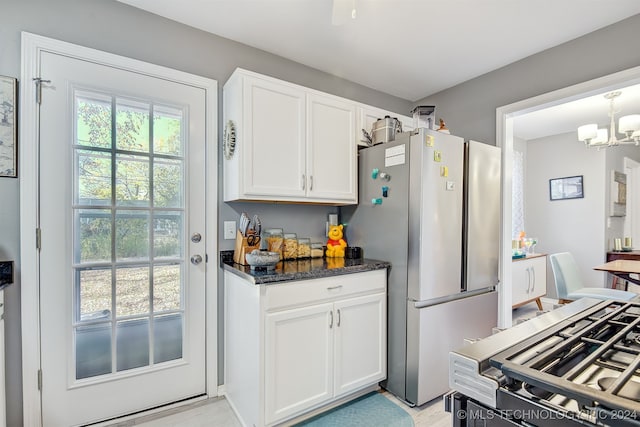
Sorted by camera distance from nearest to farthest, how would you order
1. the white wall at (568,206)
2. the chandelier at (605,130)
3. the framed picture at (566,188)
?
the chandelier at (605,130)
the white wall at (568,206)
the framed picture at (566,188)

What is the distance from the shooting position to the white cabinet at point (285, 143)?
185 cm

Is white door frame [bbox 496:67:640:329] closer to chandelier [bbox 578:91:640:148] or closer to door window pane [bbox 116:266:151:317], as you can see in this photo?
chandelier [bbox 578:91:640:148]

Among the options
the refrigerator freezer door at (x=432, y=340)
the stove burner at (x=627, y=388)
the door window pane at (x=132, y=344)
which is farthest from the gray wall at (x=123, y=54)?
the stove burner at (x=627, y=388)

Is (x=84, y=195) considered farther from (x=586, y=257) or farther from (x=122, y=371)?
(x=586, y=257)

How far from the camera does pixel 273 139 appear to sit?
1.94m

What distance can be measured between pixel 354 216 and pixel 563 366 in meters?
1.81

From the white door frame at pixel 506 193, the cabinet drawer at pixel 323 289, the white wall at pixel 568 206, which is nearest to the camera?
the cabinet drawer at pixel 323 289

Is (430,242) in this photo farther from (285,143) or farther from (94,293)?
(94,293)

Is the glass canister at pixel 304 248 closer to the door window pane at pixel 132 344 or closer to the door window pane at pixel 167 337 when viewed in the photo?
the door window pane at pixel 167 337

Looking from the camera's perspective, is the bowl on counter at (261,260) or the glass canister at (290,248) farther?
the glass canister at (290,248)

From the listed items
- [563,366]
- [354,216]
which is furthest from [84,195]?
[563,366]

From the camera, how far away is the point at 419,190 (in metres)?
1.86

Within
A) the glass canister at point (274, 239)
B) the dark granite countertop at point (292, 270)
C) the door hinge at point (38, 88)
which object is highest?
the door hinge at point (38, 88)

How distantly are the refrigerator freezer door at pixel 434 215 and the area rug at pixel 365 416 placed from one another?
72 cm
